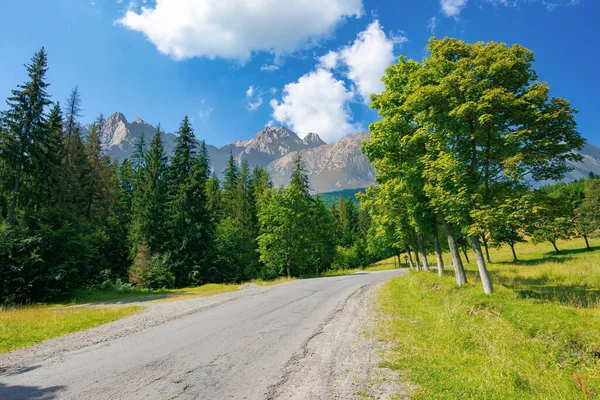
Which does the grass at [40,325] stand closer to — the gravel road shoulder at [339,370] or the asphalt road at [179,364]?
the asphalt road at [179,364]

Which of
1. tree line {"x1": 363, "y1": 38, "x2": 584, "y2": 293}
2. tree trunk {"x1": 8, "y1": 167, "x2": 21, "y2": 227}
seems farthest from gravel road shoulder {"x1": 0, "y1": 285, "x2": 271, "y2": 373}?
tree trunk {"x1": 8, "y1": 167, "x2": 21, "y2": 227}

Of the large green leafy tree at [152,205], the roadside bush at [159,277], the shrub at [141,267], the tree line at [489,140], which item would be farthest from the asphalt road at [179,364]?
the large green leafy tree at [152,205]

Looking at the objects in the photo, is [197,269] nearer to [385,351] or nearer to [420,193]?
[420,193]

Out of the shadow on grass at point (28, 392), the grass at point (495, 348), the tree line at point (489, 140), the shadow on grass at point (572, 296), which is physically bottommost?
the shadow on grass at point (572, 296)

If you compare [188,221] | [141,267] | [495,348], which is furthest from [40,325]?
[188,221]

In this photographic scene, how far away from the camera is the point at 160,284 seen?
3203 cm

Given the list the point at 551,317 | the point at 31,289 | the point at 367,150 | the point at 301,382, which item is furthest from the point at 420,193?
the point at 31,289

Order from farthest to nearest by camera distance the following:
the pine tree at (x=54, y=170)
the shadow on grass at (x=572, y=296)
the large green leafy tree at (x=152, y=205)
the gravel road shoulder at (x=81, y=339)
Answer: the large green leafy tree at (x=152, y=205) < the pine tree at (x=54, y=170) < the shadow on grass at (x=572, y=296) < the gravel road shoulder at (x=81, y=339)

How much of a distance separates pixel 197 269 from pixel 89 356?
2986cm

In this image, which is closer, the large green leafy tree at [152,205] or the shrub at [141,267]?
the shrub at [141,267]

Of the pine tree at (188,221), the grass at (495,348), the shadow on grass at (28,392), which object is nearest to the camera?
the shadow on grass at (28,392)

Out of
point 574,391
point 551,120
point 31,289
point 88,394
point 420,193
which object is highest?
point 551,120

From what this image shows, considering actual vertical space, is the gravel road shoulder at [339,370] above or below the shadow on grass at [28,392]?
below

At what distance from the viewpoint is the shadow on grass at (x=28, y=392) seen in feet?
16.1
